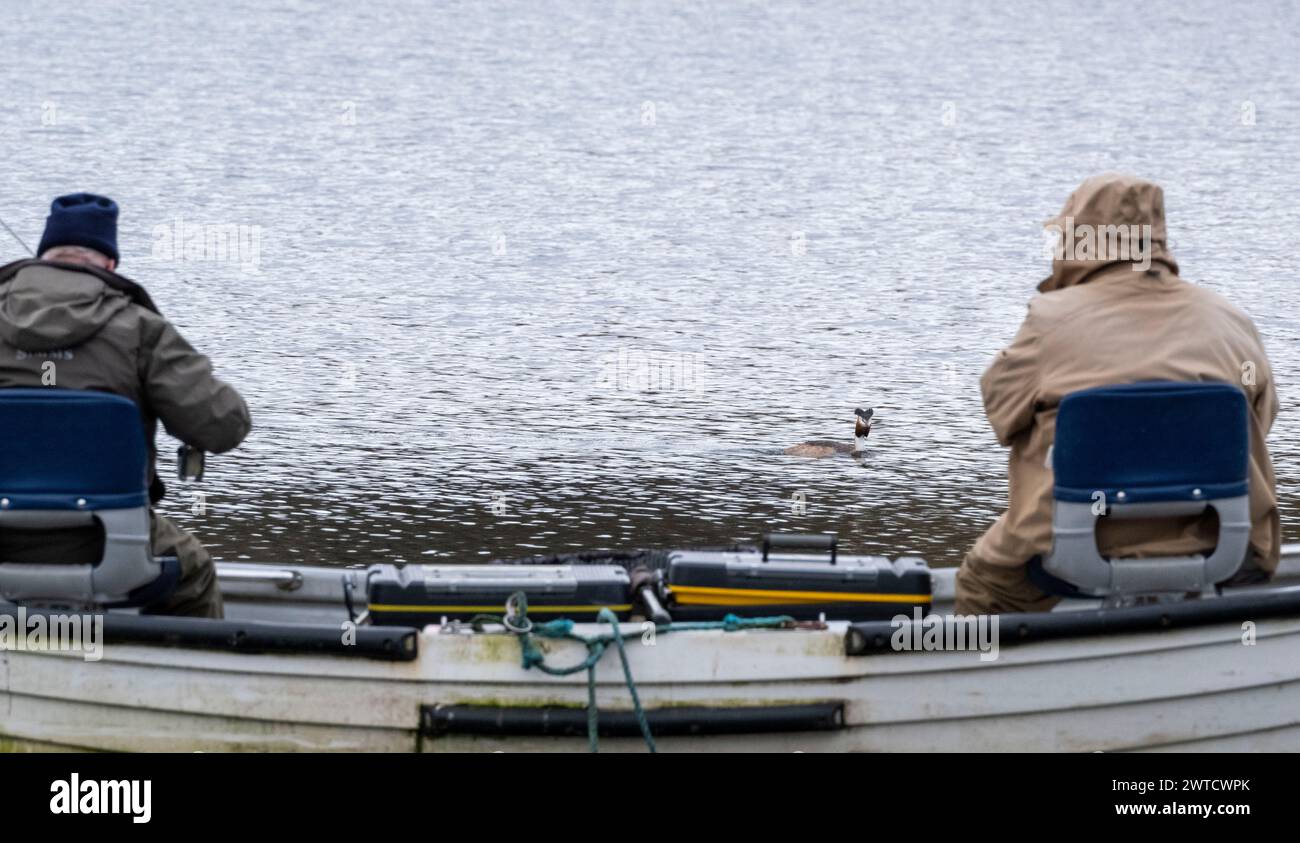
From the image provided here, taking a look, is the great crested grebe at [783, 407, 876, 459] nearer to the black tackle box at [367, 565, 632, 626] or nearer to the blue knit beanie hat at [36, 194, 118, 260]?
the black tackle box at [367, 565, 632, 626]

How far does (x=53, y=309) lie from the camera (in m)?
5.28

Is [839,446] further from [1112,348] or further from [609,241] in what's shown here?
[609,241]

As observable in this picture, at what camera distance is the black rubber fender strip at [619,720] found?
5582 millimetres

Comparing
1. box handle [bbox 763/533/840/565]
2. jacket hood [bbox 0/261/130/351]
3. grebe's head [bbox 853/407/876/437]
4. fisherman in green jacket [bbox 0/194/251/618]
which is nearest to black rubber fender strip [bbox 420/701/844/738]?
box handle [bbox 763/533/840/565]

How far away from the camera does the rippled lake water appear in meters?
10.1

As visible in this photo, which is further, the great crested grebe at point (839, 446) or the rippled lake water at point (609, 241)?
the great crested grebe at point (839, 446)

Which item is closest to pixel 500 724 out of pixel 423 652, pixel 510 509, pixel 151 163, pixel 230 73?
pixel 423 652

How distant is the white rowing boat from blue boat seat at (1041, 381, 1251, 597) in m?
0.34

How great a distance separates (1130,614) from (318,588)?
254 cm

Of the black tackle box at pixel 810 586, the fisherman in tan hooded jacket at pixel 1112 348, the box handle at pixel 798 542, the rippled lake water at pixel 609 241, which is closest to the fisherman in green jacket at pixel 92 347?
the black tackle box at pixel 810 586

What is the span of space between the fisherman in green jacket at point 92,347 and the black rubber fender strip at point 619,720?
983 mm

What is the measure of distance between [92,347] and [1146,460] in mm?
2803

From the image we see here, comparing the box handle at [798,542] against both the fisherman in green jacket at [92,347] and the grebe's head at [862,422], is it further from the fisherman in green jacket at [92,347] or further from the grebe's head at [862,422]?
the grebe's head at [862,422]

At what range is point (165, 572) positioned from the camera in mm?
5609
